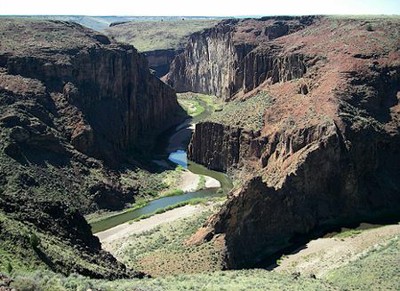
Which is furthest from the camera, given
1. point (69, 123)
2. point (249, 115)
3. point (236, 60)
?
point (236, 60)

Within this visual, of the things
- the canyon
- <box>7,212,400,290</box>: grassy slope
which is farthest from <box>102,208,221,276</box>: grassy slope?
the canyon

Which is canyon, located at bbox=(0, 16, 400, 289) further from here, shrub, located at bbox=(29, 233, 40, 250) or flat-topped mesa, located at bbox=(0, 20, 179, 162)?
flat-topped mesa, located at bbox=(0, 20, 179, 162)

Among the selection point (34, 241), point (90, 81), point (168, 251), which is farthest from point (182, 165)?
point (34, 241)

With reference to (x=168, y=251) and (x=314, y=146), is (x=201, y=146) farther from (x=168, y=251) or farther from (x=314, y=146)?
(x=168, y=251)

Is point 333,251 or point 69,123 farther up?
point 69,123

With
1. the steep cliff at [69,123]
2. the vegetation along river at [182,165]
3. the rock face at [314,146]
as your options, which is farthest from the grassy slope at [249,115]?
the steep cliff at [69,123]

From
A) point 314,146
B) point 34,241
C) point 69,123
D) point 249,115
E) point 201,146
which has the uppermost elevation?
point 34,241

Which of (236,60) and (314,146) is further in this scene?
(236,60)
